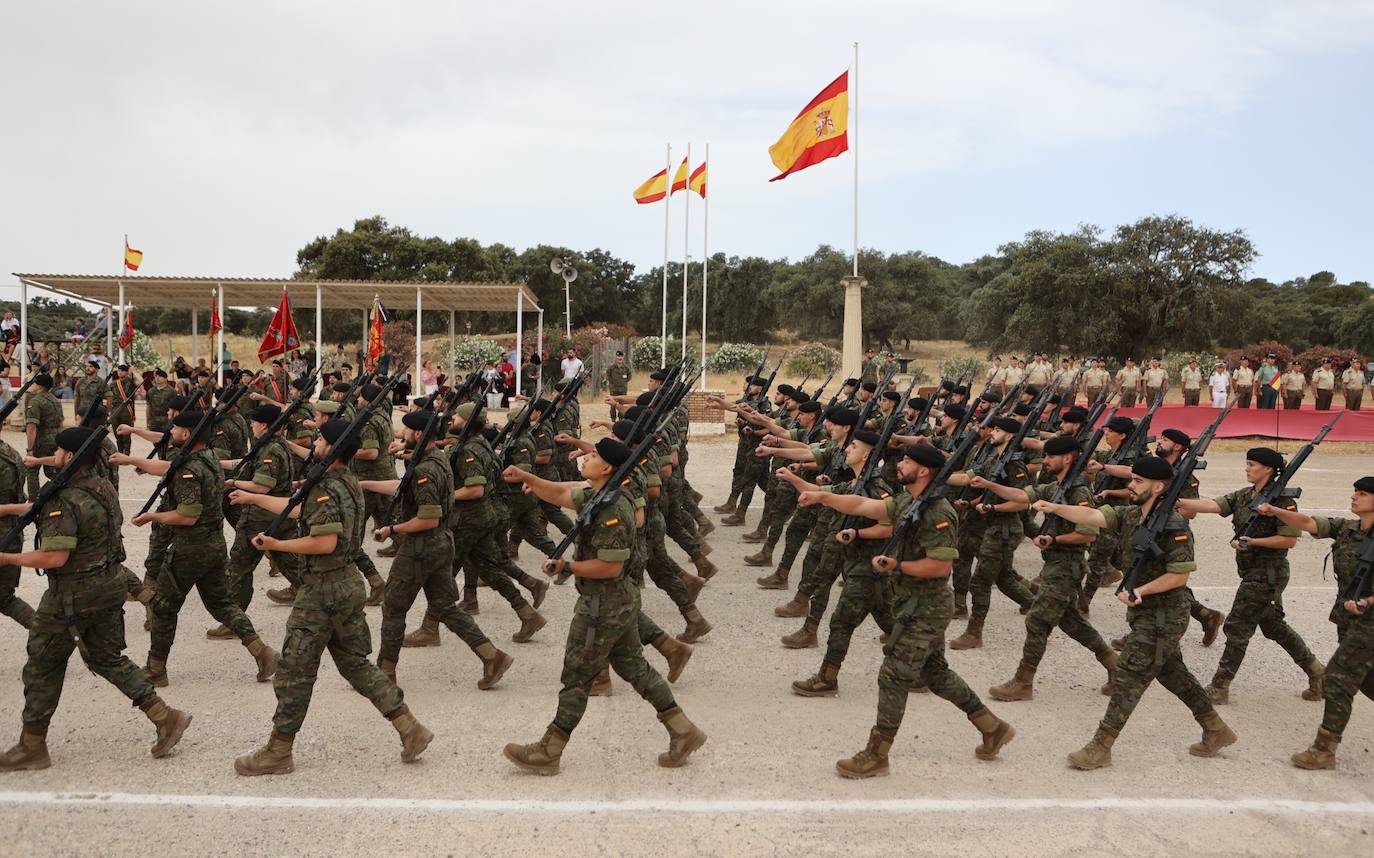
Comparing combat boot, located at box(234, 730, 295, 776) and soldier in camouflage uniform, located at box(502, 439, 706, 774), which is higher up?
soldier in camouflage uniform, located at box(502, 439, 706, 774)

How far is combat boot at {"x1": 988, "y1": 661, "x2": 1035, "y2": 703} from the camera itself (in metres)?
6.64

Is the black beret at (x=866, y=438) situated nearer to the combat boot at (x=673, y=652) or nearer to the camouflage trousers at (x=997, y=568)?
the camouflage trousers at (x=997, y=568)

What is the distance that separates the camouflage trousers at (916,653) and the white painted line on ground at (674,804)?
0.51m

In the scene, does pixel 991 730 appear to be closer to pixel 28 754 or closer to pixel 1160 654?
pixel 1160 654

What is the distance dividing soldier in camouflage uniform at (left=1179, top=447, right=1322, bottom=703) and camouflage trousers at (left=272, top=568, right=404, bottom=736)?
17.3 ft

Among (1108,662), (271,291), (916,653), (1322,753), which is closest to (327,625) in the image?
(916,653)

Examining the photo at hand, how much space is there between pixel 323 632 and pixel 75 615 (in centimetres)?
133

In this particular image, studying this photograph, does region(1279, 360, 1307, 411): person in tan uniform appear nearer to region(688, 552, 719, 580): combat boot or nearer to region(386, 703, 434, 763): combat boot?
region(688, 552, 719, 580): combat boot

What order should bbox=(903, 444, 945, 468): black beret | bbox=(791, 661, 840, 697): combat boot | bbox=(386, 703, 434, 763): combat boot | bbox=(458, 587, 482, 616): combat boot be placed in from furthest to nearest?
bbox=(458, 587, 482, 616): combat boot < bbox=(791, 661, 840, 697): combat boot < bbox=(903, 444, 945, 468): black beret < bbox=(386, 703, 434, 763): combat boot

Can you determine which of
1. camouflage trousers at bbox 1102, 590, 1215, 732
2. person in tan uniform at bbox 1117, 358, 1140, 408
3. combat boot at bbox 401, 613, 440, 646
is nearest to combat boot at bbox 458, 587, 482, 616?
combat boot at bbox 401, 613, 440, 646

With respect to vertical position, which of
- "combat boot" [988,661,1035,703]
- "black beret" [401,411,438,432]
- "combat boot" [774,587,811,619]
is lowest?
"combat boot" [988,661,1035,703]

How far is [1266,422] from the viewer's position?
21.2m

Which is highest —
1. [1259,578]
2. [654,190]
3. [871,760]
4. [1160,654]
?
[654,190]

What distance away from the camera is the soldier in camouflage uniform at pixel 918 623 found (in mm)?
5307
